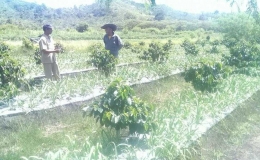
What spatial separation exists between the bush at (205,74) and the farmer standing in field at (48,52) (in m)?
3.20

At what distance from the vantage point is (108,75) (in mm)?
9367

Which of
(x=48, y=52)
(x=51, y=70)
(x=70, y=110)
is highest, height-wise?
(x=48, y=52)

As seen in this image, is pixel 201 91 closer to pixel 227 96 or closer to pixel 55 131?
pixel 227 96

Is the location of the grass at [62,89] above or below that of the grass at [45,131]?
above

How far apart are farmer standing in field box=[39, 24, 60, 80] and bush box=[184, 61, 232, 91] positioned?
3.20 meters

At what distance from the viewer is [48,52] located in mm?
7973

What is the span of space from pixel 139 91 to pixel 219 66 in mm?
2191

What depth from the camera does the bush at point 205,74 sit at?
24.6 ft

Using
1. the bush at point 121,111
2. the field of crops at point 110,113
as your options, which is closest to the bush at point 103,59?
the field of crops at point 110,113

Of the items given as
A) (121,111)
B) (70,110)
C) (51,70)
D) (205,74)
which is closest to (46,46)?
(51,70)

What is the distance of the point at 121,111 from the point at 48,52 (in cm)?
412

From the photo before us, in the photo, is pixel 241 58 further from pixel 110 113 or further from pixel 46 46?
pixel 110 113

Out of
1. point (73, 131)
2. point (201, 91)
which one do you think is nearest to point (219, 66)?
point (201, 91)

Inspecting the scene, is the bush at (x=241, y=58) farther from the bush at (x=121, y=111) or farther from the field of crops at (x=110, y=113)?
the bush at (x=121, y=111)
